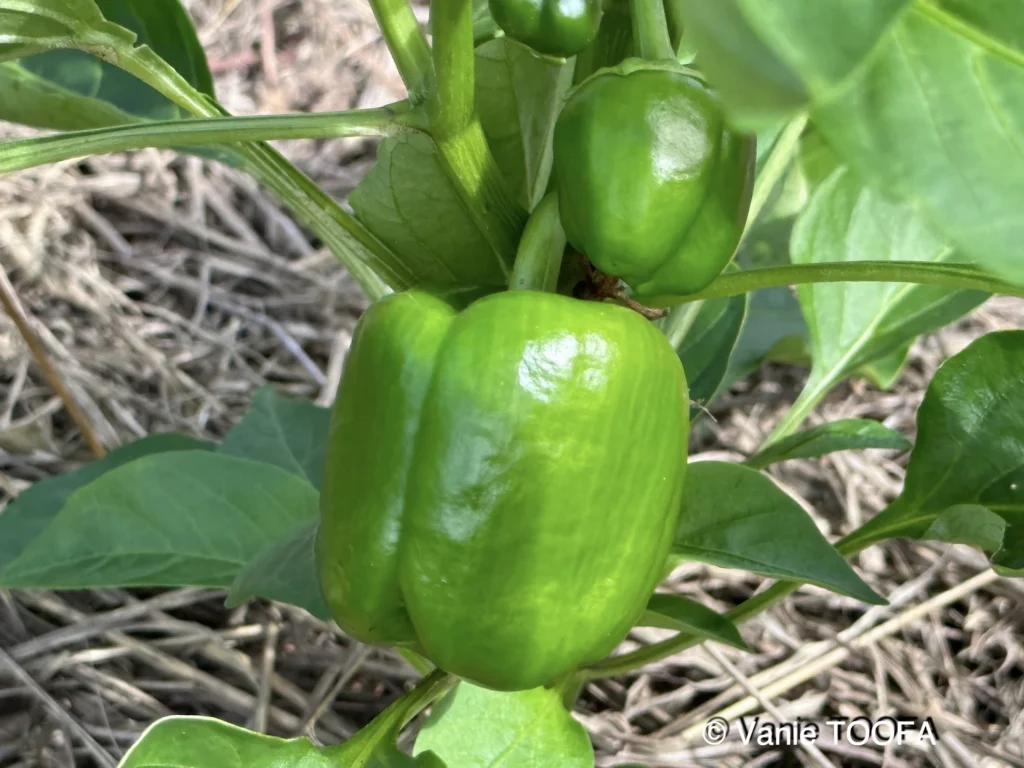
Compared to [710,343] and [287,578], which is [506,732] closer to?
[287,578]

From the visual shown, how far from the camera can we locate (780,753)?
3.00 ft

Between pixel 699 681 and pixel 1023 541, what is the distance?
44 cm

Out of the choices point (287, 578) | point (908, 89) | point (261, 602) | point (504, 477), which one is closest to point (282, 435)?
point (261, 602)

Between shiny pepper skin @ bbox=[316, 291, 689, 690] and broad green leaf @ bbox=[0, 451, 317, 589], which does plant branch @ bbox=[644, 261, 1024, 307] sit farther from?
broad green leaf @ bbox=[0, 451, 317, 589]

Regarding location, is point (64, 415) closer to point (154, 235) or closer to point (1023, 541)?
point (154, 235)

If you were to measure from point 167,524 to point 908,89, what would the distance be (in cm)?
66

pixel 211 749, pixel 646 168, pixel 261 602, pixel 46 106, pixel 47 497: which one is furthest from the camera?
pixel 261 602

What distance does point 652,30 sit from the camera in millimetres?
454

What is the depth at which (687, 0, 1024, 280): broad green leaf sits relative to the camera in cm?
22

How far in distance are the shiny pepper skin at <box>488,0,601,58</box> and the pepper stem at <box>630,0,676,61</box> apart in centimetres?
2

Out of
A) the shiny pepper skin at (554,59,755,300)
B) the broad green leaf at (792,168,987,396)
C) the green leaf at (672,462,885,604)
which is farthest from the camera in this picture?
the broad green leaf at (792,168,987,396)

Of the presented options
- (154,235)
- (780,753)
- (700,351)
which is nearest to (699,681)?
(780,753)

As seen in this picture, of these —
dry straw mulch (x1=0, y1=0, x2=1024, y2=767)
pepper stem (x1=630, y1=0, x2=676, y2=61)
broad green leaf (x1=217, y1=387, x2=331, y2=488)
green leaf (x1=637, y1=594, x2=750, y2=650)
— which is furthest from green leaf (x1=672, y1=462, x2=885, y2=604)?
broad green leaf (x1=217, y1=387, x2=331, y2=488)

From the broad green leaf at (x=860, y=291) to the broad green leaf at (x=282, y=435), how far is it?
506 millimetres
